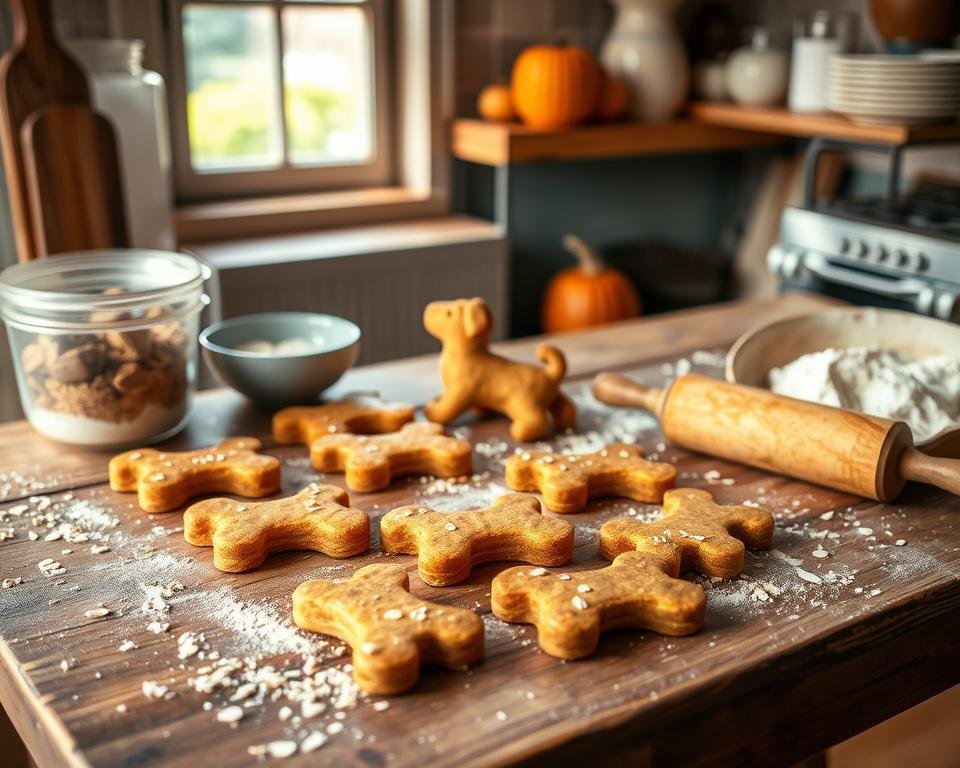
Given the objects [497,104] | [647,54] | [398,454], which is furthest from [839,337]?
[647,54]

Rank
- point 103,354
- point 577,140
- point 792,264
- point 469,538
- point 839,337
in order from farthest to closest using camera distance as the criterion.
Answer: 1. point 577,140
2. point 792,264
3. point 839,337
4. point 103,354
5. point 469,538

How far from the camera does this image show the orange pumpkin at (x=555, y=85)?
257cm

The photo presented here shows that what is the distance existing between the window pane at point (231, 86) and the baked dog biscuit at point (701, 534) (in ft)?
6.49

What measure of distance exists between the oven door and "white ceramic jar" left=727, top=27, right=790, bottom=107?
605 mm

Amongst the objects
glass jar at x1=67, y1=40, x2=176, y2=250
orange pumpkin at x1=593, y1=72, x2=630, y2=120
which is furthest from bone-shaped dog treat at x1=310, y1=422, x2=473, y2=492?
orange pumpkin at x1=593, y1=72, x2=630, y2=120

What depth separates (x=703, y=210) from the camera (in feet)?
11.1

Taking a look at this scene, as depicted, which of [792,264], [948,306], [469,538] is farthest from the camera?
[792,264]

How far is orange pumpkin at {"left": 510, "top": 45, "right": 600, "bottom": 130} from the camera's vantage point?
257cm

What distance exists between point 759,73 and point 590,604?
2346mm

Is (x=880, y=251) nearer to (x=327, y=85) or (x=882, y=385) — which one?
(x=882, y=385)

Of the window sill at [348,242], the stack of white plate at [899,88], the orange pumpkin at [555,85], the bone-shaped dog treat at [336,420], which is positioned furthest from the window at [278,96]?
the bone-shaped dog treat at [336,420]

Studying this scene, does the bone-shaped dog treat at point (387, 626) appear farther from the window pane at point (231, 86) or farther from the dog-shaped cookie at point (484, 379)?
the window pane at point (231, 86)

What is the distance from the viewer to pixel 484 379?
1195mm

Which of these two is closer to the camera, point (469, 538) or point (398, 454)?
point (469, 538)
